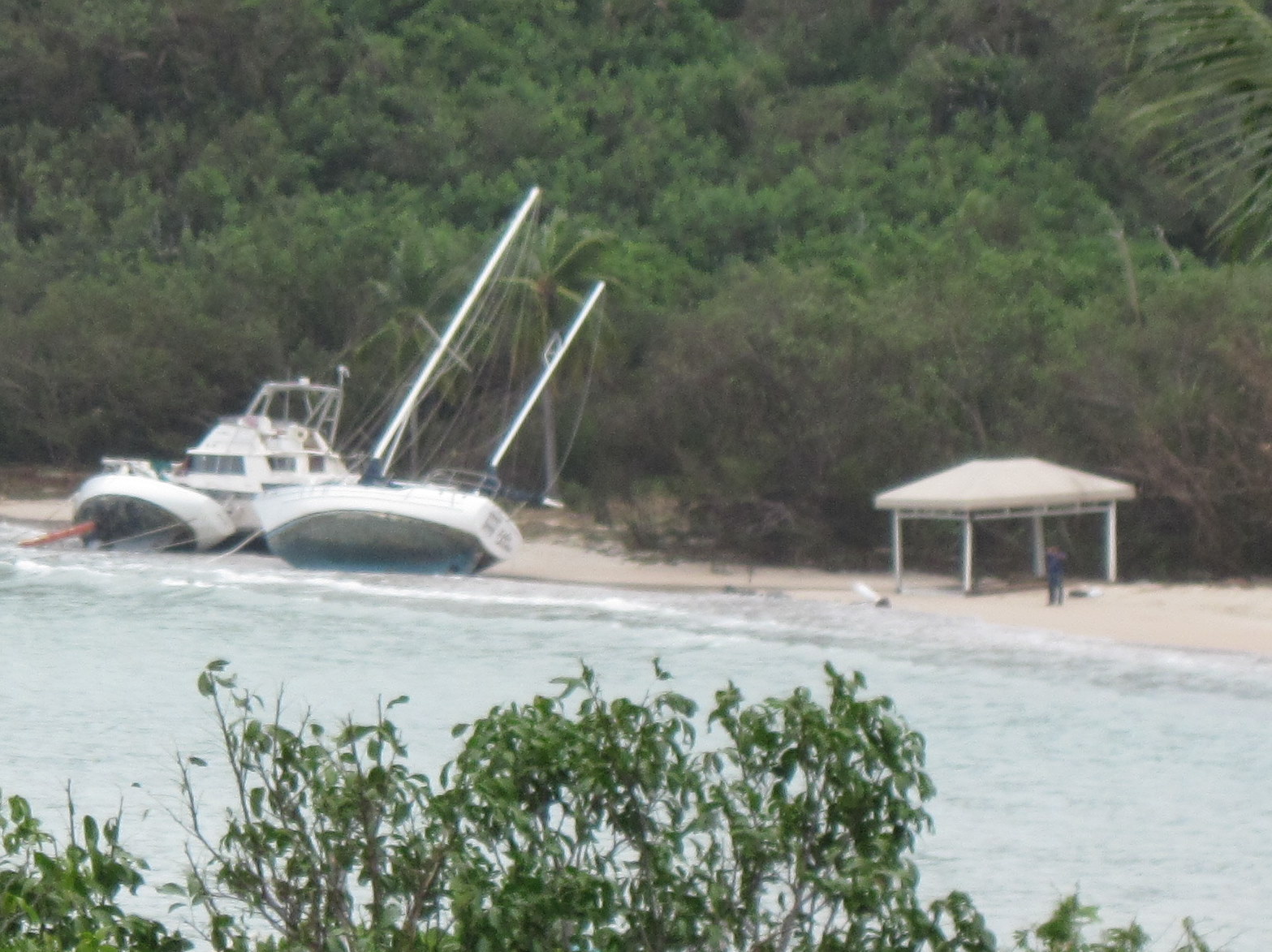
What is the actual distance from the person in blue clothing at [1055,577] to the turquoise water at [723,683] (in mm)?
1313

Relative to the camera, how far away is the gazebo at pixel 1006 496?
916 inches

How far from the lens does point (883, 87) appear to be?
50.5 metres

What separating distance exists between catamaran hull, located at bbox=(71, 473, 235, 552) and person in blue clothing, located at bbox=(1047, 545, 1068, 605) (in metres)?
13.0

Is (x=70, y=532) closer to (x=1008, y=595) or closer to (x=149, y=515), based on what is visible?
(x=149, y=515)

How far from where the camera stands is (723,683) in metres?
19.8

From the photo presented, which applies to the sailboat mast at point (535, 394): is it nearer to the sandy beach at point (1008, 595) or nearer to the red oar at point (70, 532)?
the sandy beach at point (1008, 595)

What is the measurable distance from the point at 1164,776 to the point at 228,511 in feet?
57.3

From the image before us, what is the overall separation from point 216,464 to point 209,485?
0.32 metres

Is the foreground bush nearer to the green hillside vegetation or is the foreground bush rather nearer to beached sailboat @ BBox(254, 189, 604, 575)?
the green hillside vegetation

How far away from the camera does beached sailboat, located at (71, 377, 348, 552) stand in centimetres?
3003

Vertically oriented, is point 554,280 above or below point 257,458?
above

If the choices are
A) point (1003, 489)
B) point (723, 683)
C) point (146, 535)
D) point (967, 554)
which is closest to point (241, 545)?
point (146, 535)

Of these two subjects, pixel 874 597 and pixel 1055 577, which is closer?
pixel 1055 577

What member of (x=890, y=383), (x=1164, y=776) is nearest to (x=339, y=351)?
(x=890, y=383)
